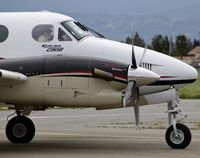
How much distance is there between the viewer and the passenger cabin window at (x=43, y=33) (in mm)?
14272

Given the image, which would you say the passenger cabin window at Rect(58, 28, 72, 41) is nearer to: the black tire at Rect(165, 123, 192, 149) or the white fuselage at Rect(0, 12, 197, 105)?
the white fuselage at Rect(0, 12, 197, 105)

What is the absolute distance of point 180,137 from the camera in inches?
549

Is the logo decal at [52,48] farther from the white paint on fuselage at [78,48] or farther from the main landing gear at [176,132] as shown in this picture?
the main landing gear at [176,132]

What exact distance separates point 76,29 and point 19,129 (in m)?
2.91

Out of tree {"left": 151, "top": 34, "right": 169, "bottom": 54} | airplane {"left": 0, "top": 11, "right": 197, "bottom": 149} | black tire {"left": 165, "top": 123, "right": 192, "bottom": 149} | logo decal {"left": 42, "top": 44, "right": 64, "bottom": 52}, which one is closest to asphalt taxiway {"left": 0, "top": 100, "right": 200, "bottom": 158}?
black tire {"left": 165, "top": 123, "right": 192, "bottom": 149}

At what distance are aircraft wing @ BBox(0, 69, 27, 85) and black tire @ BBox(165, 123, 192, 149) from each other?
10.7 feet

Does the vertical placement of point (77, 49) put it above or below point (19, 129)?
above

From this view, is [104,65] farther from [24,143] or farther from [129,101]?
[24,143]

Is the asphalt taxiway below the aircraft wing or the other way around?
below

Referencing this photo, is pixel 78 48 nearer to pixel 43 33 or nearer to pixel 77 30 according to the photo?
pixel 77 30

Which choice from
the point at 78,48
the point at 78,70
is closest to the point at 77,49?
the point at 78,48

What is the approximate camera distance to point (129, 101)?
13.4 m

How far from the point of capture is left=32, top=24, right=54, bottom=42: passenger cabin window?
1427cm

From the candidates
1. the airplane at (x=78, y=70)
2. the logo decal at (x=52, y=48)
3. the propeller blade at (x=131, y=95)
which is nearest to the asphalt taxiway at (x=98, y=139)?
the airplane at (x=78, y=70)
